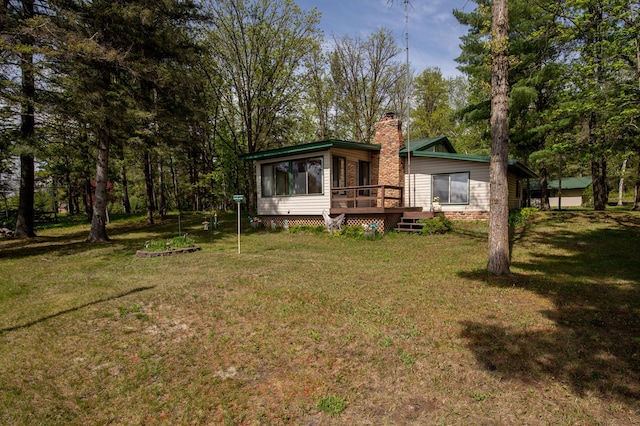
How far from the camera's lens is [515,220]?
15.3 m

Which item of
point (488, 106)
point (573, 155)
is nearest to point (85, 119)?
point (573, 155)

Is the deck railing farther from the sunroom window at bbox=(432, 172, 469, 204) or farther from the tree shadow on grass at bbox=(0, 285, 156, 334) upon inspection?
the tree shadow on grass at bbox=(0, 285, 156, 334)

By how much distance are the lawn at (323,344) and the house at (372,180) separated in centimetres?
682

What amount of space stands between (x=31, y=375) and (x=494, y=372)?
5.13 m

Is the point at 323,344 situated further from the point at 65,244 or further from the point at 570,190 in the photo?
the point at 570,190

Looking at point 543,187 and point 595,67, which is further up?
point 595,67

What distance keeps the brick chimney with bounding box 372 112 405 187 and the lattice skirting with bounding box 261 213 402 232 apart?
1.95 meters

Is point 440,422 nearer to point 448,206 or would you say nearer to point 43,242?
point 448,206

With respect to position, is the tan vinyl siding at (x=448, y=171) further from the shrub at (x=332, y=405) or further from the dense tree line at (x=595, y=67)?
the shrub at (x=332, y=405)

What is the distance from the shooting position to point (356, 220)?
14.5 metres

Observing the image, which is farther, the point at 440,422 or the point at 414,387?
the point at 414,387

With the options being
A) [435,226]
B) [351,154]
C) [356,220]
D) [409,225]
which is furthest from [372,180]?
[435,226]

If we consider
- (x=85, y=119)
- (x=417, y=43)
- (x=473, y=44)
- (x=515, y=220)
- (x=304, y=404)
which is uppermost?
(x=473, y=44)

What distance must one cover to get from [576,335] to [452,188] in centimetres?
1206
